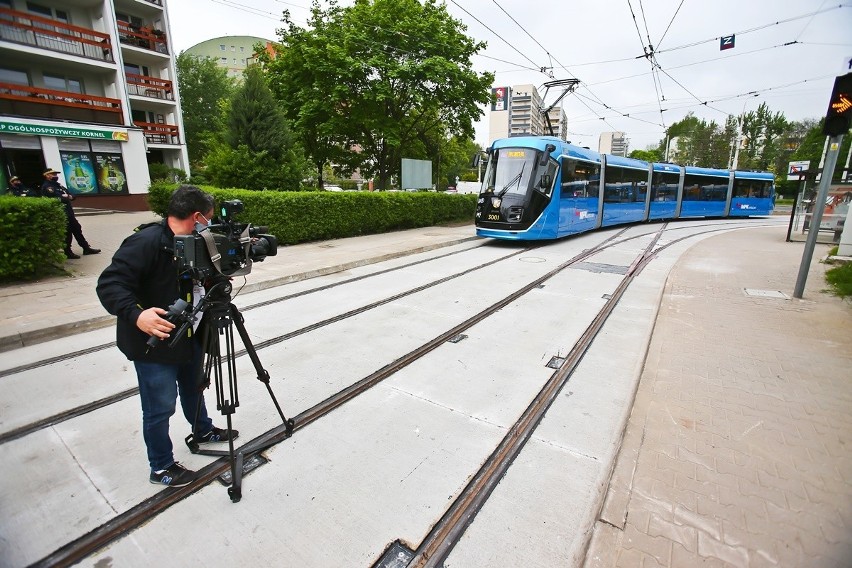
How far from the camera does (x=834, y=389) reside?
154 inches

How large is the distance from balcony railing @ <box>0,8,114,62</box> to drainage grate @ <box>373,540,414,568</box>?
1110 inches

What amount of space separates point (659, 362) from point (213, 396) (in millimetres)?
4837

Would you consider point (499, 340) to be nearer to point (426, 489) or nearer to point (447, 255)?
point (426, 489)

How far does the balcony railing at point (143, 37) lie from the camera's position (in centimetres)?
2389

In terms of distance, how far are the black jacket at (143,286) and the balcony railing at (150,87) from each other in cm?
3008

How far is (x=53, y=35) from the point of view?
1969cm

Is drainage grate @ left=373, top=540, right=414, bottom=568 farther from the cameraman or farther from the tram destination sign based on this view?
the tram destination sign

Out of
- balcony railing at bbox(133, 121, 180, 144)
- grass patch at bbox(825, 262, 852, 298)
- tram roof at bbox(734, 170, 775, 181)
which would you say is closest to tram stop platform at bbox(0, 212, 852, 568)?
grass patch at bbox(825, 262, 852, 298)

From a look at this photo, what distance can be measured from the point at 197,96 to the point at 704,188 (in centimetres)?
4656

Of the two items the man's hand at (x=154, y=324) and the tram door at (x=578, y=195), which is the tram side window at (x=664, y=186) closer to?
the tram door at (x=578, y=195)

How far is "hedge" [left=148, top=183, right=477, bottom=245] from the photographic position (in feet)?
36.4

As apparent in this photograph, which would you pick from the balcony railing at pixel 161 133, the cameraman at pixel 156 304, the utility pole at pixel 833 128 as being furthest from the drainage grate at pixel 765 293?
the balcony railing at pixel 161 133

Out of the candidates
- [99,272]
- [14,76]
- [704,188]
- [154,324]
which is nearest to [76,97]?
[14,76]

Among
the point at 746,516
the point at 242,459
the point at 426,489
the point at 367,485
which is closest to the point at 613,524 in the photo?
the point at 746,516
